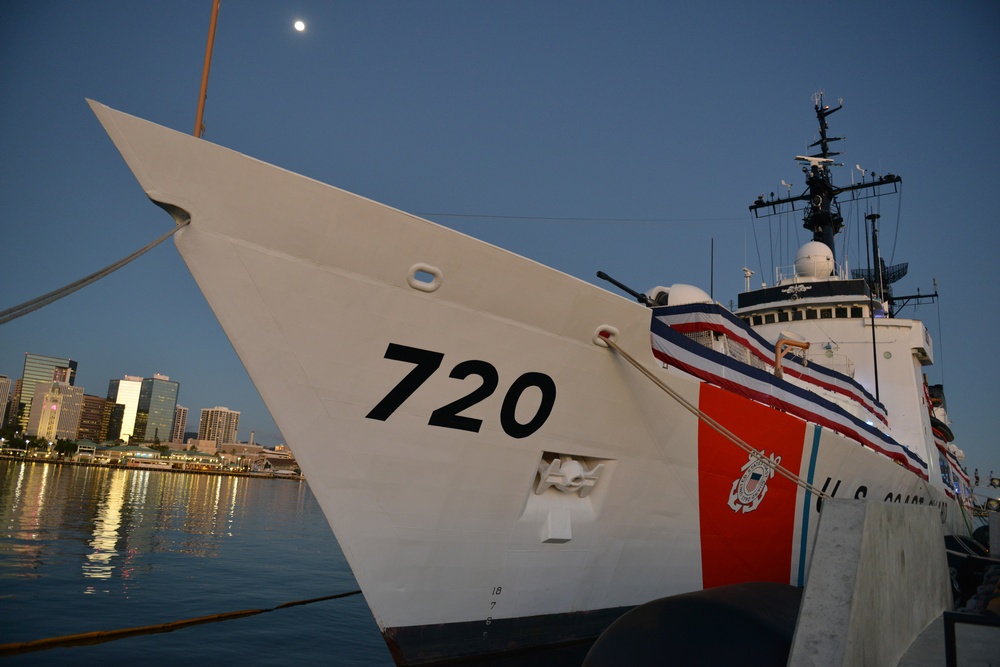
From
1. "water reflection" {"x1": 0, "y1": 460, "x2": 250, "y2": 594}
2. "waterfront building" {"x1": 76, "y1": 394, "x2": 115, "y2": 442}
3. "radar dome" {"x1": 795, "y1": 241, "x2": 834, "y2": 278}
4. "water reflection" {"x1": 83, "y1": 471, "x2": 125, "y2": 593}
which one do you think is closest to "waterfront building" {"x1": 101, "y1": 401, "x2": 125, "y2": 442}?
"waterfront building" {"x1": 76, "y1": 394, "x2": 115, "y2": 442}

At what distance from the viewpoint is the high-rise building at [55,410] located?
13438cm

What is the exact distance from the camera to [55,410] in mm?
135750

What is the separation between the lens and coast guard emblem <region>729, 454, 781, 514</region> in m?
7.41

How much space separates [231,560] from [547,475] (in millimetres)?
9886

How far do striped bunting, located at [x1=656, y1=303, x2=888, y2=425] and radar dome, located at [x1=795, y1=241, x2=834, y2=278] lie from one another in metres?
6.25

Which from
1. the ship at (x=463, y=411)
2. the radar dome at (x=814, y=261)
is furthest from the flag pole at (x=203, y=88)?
the radar dome at (x=814, y=261)

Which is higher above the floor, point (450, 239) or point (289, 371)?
point (450, 239)

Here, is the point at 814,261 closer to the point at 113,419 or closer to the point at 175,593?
the point at 175,593

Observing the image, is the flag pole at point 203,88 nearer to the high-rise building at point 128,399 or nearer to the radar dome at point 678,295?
the radar dome at point 678,295

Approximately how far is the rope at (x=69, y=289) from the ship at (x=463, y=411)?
20 cm

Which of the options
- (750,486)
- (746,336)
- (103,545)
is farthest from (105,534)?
(746,336)

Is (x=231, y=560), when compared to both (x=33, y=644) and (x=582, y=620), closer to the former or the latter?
(x=33, y=644)

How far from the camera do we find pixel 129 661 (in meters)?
5.69

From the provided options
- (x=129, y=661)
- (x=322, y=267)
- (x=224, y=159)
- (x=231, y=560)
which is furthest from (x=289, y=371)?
(x=231, y=560)
